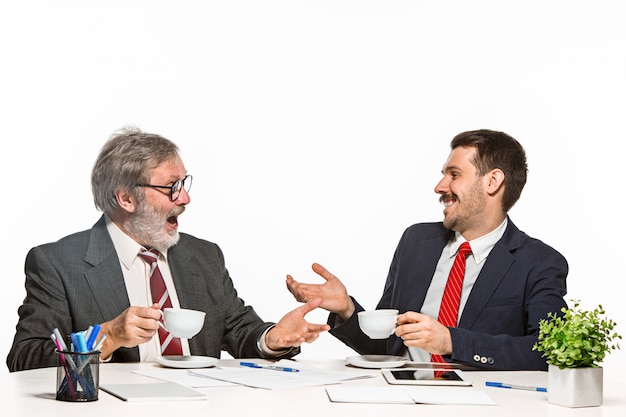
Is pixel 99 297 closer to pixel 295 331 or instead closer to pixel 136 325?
pixel 136 325

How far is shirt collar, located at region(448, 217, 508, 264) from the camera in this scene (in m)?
3.43

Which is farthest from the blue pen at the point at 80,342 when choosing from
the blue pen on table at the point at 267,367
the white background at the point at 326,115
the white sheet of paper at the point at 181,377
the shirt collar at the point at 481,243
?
the white background at the point at 326,115

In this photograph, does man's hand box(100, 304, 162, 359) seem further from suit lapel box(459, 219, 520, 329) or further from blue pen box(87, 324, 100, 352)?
suit lapel box(459, 219, 520, 329)

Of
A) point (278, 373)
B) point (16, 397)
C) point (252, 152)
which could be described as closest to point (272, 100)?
point (252, 152)

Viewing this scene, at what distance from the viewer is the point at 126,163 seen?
341 cm

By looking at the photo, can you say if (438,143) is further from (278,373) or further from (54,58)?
(278,373)

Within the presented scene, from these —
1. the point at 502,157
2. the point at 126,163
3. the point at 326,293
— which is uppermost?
the point at 502,157

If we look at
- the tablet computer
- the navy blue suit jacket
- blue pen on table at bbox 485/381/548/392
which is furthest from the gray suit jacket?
blue pen on table at bbox 485/381/548/392

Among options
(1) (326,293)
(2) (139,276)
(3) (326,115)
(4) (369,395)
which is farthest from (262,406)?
(3) (326,115)

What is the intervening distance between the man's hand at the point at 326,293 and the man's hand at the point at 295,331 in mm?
141

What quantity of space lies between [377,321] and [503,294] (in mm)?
843

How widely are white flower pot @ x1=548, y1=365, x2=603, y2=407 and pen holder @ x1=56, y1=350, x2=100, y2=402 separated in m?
1.09

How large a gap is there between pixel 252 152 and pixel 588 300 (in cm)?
227

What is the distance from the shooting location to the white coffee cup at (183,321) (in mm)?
2508
